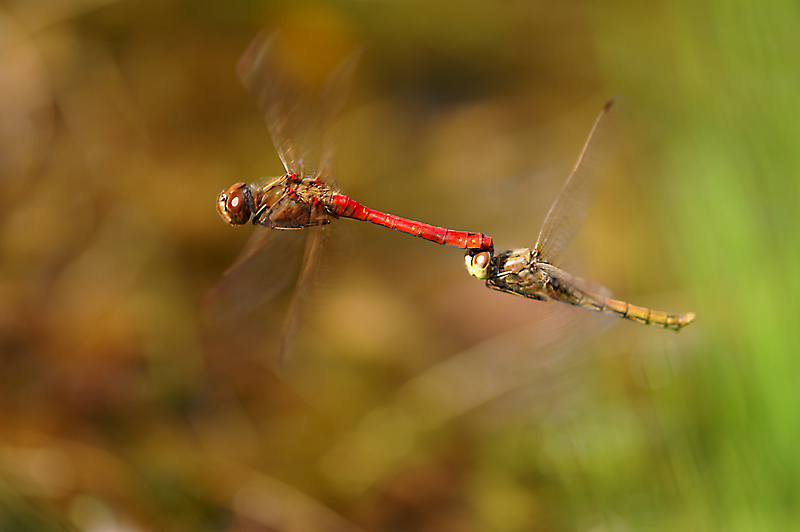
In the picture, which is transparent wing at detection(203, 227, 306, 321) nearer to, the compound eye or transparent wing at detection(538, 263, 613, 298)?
the compound eye

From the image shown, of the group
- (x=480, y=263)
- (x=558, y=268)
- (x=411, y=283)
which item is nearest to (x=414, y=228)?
(x=480, y=263)

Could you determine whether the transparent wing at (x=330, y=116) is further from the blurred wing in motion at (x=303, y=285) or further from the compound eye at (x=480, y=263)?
the compound eye at (x=480, y=263)

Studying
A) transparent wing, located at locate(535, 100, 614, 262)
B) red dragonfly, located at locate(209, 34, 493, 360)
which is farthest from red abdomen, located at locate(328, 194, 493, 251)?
transparent wing, located at locate(535, 100, 614, 262)

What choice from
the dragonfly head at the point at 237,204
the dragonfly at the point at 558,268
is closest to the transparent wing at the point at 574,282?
the dragonfly at the point at 558,268

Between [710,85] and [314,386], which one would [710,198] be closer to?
[710,85]

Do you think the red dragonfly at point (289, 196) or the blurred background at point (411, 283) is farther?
the blurred background at point (411, 283)

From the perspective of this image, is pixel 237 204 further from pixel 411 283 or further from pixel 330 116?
pixel 411 283
